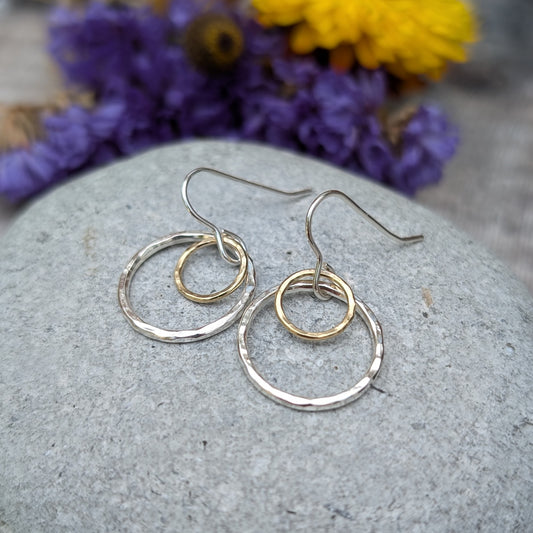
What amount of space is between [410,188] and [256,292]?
2.26 feet

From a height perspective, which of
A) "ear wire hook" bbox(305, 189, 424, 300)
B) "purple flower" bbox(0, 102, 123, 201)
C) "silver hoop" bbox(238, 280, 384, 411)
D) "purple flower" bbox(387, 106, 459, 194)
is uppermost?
"ear wire hook" bbox(305, 189, 424, 300)

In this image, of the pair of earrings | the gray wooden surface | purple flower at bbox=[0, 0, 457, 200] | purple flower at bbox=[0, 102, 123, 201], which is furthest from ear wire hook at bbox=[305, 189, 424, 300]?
purple flower at bbox=[0, 102, 123, 201]

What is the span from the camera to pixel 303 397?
0.93 metres

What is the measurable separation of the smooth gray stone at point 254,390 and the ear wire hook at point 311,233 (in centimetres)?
2

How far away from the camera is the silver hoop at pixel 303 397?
0.90 m

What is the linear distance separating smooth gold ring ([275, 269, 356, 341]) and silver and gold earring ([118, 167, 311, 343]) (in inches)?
2.3

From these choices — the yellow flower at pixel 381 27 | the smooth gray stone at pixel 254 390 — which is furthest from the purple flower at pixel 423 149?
the smooth gray stone at pixel 254 390

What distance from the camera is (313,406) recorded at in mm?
901

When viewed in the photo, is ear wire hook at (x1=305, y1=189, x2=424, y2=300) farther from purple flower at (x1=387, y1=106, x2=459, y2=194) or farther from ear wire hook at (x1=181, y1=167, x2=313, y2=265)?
purple flower at (x1=387, y1=106, x2=459, y2=194)

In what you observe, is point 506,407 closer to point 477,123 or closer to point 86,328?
point 86,328

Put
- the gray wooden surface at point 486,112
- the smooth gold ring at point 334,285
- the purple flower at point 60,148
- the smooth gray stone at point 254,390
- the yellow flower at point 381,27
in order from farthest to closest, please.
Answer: the gray wooden surface at point 486,112, the purple flower at point 60,148, the yellow flower at point 381,27, the smooth gold ring at point 334,285, the smooth gray stone at point 254,390

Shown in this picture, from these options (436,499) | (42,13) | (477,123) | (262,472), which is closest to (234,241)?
(262,472)

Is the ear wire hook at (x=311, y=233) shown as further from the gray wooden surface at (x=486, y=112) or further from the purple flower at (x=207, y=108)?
the gray wooden surface at (x=486, y=112)

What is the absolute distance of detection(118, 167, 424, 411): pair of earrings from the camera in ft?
3.02
